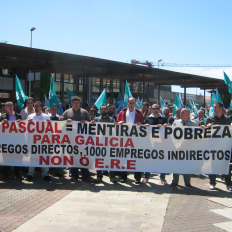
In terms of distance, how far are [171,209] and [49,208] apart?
1.97m

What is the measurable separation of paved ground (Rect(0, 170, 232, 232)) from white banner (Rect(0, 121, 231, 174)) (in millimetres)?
458

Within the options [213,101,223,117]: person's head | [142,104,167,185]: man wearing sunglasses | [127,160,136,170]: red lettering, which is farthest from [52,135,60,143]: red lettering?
[213,101,223,117]: person's head

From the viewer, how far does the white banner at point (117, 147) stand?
270 inches

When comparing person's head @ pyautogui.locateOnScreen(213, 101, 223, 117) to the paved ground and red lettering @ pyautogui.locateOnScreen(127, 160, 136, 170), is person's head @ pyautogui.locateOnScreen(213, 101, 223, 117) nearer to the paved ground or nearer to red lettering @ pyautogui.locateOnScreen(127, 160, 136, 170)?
the paved ground

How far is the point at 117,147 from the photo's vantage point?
23.4 ft

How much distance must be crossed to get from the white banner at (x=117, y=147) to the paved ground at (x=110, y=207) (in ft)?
1.50

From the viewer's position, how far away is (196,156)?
690 cm

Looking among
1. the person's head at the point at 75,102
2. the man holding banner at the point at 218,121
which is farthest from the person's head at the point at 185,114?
the person's head at the point at 75,102

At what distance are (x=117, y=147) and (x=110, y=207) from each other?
191 centimetres

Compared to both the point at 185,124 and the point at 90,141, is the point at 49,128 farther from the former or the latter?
the point at 185,124

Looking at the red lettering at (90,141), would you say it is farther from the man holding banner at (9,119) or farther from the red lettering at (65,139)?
the man holding banner at (9,119)

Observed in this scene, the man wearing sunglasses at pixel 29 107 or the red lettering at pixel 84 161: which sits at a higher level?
the man wearing sunglasses at pixel 29 107

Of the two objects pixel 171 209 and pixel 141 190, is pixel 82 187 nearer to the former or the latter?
pixel 141 190

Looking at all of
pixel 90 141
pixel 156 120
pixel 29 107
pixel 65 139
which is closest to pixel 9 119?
pixel 29 107
